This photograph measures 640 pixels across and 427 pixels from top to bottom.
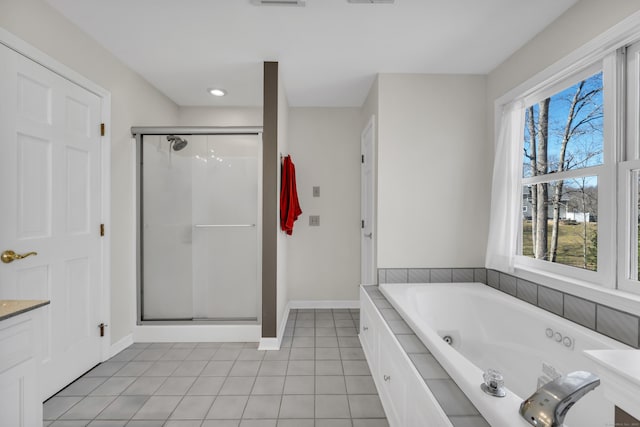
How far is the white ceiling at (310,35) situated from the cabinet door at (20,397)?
1.92 metres

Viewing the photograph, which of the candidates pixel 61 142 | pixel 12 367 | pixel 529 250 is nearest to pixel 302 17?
pixel 61 142

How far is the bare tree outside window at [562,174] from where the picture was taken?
1.73m

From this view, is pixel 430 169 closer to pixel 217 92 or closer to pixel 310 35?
pixel 310 35

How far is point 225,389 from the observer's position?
195 cm

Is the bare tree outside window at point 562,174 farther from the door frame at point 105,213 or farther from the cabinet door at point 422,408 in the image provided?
the door frame at point 105,213

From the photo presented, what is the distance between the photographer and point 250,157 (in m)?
2.73

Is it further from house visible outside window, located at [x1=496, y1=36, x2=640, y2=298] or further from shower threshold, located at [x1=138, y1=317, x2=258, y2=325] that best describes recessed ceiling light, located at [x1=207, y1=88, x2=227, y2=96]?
house visible outside window, located at [x1=496, y1=36, x2=640, y2=298]

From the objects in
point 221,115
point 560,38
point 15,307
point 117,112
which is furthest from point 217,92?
point 560,38

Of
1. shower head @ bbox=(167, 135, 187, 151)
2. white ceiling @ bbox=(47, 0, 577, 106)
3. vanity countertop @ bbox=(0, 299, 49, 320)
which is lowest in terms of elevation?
vanity countertop @ bbox=(0, 299, 49, 320)

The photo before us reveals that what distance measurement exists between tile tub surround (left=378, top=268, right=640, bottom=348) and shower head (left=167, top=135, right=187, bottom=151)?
210 cm

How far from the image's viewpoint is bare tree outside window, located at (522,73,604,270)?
173 cm

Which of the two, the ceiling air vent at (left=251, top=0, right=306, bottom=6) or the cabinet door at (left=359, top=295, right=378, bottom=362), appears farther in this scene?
the cabinet door at (left=359, top=295, right=378, bottom=362)

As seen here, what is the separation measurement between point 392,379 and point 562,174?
5.48 feet

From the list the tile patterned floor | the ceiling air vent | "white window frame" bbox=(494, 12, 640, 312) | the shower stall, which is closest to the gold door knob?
the tile patterned floor
